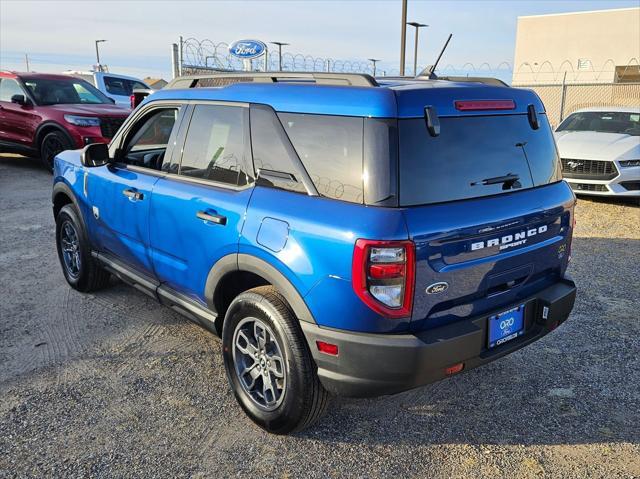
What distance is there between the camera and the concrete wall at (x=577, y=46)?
33125mm

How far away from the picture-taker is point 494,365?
3682 mm

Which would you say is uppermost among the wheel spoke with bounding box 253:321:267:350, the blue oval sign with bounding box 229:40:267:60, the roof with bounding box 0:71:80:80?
the blue oval sign with bounding box 229:40:267:60

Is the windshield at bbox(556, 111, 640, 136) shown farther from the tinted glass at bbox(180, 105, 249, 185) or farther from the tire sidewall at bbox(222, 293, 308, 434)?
the tire sidewall at bbox(222, 293, 308, 434)

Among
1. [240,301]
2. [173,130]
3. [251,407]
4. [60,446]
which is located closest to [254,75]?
[173,130]

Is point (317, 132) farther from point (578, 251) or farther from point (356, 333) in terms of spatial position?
point (578, 251)

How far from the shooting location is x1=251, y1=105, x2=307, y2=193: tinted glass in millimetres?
2723

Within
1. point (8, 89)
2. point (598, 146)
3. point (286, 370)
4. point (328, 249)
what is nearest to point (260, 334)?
point (286, 370)

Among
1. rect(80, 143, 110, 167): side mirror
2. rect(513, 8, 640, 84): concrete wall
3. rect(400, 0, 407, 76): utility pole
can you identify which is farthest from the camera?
rect(513, 8, 640, 84): concrete wall

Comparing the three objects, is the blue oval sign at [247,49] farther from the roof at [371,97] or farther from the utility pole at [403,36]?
the roof at [371,97]

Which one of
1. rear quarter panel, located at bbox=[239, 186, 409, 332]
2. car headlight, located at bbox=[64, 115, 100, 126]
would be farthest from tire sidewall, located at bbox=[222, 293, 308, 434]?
car headlight, located at bbox=[64, 115, 100, 126]

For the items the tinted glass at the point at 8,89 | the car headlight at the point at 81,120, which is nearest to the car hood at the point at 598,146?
the car headlight at the point at 81,120

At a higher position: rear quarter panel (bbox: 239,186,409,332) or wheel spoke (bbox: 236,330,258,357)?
rear quarter panel (bbox: 239,186,409,332)

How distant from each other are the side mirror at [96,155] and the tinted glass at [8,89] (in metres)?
7.61

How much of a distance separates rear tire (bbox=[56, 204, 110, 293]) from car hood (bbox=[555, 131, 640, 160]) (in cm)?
686
